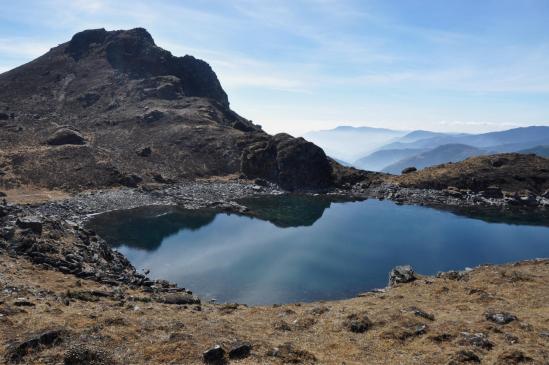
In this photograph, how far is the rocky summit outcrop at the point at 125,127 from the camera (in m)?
106

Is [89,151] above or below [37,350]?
above

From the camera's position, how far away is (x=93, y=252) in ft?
147

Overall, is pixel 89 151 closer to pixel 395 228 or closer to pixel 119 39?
pixel 395 228

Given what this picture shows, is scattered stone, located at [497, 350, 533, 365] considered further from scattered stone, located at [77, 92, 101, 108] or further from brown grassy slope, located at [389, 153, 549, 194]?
scattered stone, located at [77, 92, 101, 108]

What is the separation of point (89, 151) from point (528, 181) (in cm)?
11908

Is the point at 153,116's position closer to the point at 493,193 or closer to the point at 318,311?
the point at 493,193

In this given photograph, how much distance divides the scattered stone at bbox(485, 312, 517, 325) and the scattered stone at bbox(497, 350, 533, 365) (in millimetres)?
5331

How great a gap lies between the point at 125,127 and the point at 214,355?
420 feet

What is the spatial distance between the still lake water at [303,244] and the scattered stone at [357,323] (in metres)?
17.1

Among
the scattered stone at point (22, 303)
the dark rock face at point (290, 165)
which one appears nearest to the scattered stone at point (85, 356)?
the scattered stone at point (22, 303)

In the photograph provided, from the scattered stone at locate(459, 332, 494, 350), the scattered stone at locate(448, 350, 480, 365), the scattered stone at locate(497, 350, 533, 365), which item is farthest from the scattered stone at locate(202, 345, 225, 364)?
the scattered stone at locate(497, 350, 533, 365)

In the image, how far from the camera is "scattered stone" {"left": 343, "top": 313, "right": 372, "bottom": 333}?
27.5m

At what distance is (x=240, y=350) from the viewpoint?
22.5 metres

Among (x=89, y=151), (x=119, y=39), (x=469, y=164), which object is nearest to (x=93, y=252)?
(x=89, y=151)
